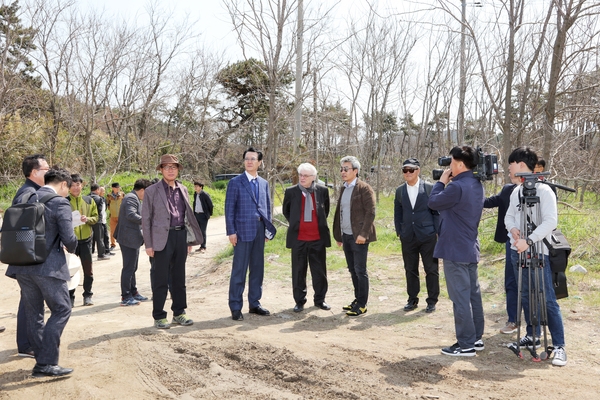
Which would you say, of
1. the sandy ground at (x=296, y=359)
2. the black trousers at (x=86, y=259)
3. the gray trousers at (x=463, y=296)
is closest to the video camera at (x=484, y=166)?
the gray trousers at (x=463, y=296)

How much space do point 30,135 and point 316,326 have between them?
627 inches

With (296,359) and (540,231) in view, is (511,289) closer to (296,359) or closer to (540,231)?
(540,231)

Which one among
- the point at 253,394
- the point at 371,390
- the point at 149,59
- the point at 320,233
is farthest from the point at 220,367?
the point at 149,59

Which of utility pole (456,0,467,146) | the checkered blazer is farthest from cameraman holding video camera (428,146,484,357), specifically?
utility pole (456,0,467,146)

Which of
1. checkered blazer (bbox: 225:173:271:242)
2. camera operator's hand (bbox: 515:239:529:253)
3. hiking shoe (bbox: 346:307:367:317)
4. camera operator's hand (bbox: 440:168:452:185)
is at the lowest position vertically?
hiking shoe (bbox: 346:307:367:317)

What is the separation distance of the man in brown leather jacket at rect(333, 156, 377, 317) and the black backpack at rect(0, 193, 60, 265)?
11.1 feet

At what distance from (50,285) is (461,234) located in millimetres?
3558

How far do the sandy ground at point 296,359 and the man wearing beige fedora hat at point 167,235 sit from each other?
0.30 meters

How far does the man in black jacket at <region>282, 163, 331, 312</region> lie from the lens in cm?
643

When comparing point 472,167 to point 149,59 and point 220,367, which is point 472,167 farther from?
point 149,59

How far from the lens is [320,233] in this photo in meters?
6.46

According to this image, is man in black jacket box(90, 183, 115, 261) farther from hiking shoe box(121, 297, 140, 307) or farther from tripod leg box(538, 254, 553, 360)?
tripod leg box(538, 254, 553, 360)

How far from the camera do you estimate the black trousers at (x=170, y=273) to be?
224 inches

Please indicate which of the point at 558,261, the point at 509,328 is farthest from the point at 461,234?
the point at 509,328
